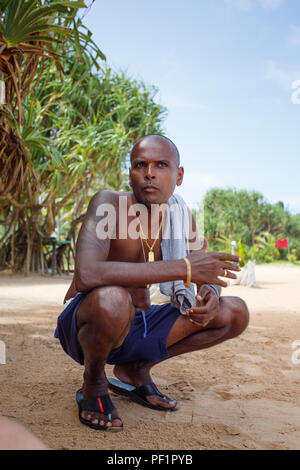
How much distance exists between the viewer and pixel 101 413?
154 centimetres

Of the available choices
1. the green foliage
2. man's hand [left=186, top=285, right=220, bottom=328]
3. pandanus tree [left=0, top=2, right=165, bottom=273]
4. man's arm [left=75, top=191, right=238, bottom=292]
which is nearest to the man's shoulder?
man's arm [left=75, top=191, right=238, bottom=292]

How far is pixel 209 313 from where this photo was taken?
1.64 meters

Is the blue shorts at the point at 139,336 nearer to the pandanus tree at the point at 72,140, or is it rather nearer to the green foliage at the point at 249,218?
the pandanus tree at the point at 72,140

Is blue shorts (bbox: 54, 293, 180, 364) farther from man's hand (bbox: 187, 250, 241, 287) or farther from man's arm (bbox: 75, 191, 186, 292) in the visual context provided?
man's hand (bbox: 187, 250, 241, 287)

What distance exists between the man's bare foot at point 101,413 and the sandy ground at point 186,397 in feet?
0.11

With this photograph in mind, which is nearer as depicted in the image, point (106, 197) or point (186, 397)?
point (106, 197)

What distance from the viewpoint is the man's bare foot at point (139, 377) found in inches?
69.4

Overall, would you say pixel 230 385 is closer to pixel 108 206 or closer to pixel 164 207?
pixel 164 207

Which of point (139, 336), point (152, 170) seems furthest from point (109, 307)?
point (152, 170)

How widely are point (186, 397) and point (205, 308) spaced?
0.59m

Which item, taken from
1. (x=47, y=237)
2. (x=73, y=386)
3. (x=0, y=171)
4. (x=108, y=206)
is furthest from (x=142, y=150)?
(x=47, y=237)

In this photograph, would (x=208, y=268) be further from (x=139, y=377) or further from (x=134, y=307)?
(x=139, y=377)

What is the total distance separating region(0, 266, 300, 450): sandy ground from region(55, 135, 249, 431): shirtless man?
4.3 inches

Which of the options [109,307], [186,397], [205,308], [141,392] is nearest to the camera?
[109,307]
